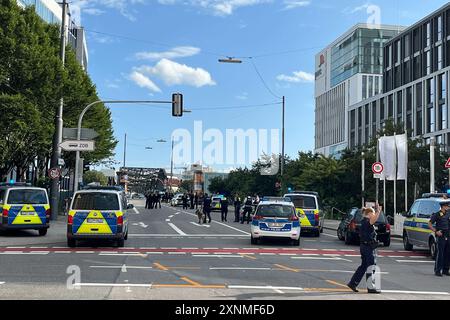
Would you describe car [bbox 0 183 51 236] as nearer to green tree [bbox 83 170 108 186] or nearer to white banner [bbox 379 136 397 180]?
white banner [bbox 379 136 397 180]

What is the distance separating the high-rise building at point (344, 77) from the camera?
10800cm

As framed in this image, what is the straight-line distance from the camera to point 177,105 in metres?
29.3

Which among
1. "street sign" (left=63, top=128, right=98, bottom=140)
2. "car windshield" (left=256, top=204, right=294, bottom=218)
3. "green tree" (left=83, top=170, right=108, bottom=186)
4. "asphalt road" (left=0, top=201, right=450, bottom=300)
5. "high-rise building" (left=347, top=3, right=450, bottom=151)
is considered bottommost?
"asphalt road" (left=0, top=201, right=450, bottom=300)

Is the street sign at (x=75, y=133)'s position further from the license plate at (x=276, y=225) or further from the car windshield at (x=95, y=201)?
the license plate at (x=276, y=225)

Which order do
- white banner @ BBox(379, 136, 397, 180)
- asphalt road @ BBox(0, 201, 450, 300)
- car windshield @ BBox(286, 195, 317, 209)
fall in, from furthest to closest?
1. white banner @ BBox(379, 136, 397, 180)
2. car windshield @ BBox(286, 195, 317, 209)
3. asphalt road @ BBox(0, 201, 450, 300)

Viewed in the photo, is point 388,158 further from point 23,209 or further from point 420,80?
point 420,80

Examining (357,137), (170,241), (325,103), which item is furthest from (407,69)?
(170,241)

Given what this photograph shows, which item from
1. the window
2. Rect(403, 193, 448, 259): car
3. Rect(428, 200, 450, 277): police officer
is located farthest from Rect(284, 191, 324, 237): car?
the window

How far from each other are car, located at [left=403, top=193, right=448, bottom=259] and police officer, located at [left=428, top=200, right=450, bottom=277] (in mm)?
3299

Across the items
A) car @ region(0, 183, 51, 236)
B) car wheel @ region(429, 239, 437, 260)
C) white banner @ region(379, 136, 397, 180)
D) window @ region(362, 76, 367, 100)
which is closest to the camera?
car wheel @ region(429, 239, 437, 260)

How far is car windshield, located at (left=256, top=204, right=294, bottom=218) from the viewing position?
837 inches

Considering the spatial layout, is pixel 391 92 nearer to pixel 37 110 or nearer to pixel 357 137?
pixel 357 137
